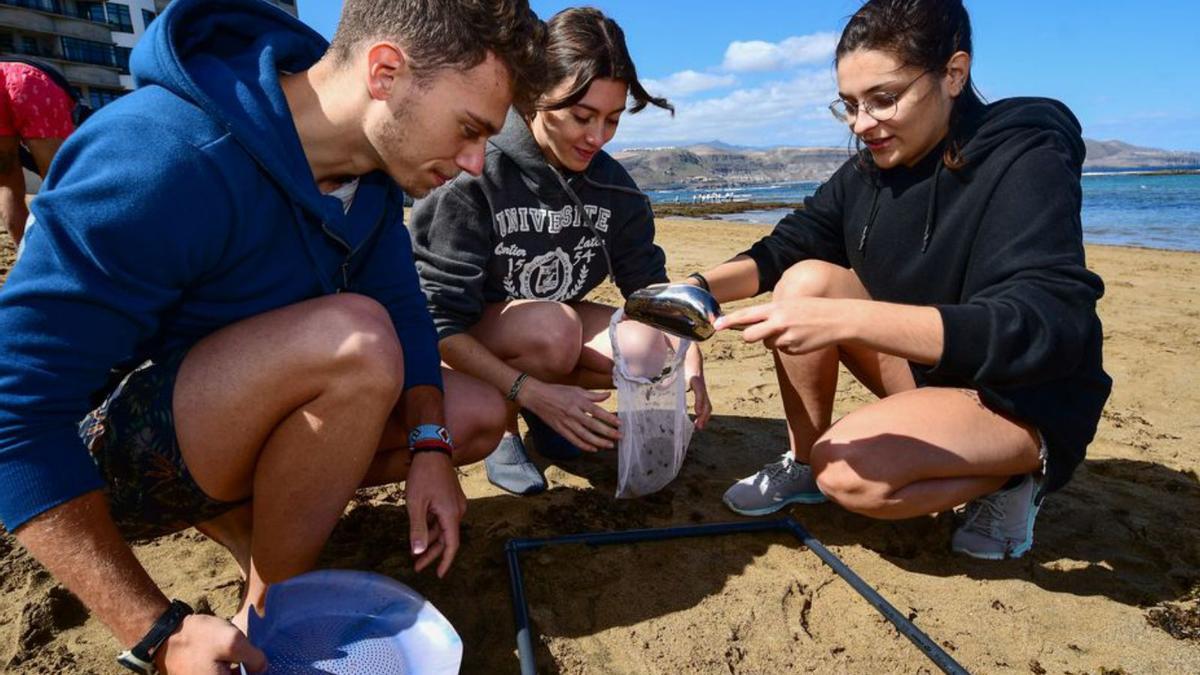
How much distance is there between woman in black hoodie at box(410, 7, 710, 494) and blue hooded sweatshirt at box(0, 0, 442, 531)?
0.58m

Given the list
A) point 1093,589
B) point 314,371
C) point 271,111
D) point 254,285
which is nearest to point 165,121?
point 271,111

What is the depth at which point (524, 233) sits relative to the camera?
2.38 metres

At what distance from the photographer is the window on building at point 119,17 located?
34.7 metres

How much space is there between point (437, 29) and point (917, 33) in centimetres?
119

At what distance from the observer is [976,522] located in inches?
80.4

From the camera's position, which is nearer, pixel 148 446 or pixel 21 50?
pixel 148 446

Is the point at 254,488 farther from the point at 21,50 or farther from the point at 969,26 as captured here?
the point at 21,50

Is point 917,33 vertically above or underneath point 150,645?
above

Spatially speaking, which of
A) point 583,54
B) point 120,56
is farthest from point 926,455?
point 120,56

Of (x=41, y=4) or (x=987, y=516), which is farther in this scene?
(x=41, y=4)

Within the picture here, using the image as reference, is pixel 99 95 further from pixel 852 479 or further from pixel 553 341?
pixel 852 479

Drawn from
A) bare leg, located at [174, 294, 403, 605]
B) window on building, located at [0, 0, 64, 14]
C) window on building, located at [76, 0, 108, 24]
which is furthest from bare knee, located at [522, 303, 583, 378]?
window on building, located at [76, 0, 108, 24]

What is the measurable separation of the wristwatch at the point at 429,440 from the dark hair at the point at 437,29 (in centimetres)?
77

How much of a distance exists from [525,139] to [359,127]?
855 mm
